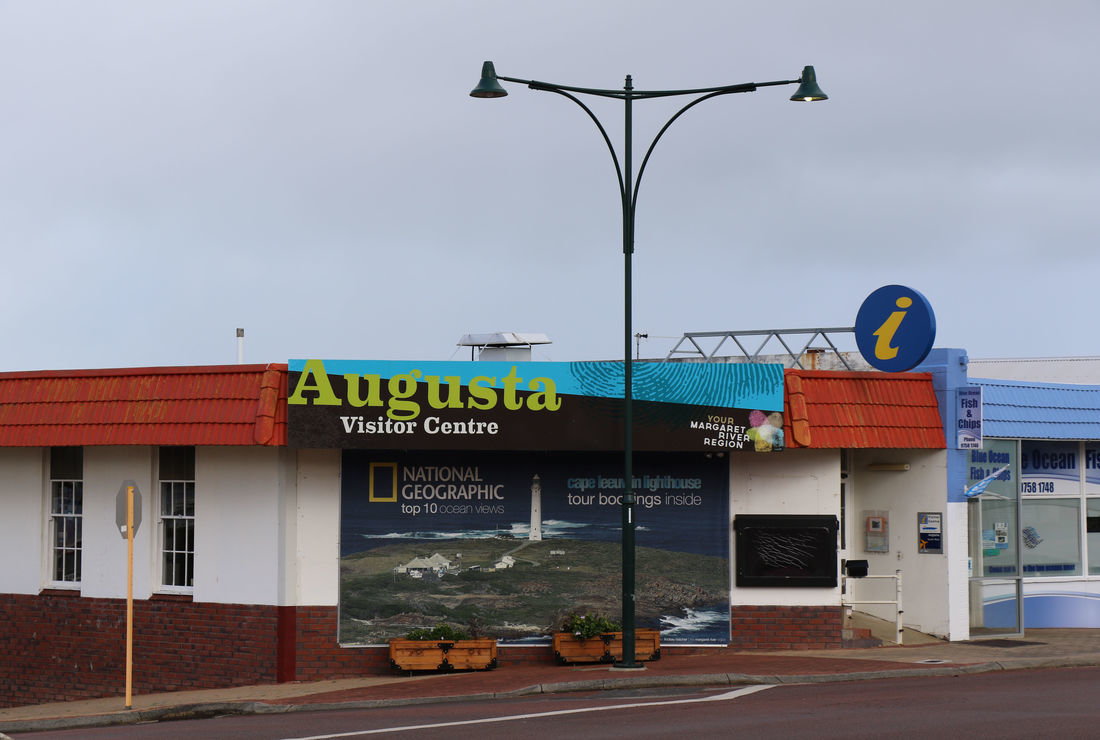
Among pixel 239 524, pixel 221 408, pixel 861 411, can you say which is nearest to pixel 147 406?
pixel 221 408

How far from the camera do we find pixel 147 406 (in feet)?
65.7

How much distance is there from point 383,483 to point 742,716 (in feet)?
25.9

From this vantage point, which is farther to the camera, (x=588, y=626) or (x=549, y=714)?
(x=588, y=626)

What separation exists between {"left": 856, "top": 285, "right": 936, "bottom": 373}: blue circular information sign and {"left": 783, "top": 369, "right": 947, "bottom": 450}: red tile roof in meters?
0.41

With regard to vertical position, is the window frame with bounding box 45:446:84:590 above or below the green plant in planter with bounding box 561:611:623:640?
above

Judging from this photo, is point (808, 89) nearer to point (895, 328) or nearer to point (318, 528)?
point (895, 328)

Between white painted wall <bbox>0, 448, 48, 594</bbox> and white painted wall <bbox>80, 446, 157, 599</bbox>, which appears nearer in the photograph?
white painted wall <bbox>80, 446, 157, 599</bbox>

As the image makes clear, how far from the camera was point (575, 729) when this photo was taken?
1338 cm

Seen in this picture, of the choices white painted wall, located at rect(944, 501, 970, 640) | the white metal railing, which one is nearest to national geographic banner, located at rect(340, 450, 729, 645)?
the white metal railing

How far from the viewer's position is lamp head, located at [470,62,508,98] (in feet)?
58.3

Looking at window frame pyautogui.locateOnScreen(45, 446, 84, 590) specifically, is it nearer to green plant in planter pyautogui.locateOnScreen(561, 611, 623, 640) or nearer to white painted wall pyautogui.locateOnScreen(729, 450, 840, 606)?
green plant in planter pyautogui.locateOnScreen(561, 611, 623, 640)

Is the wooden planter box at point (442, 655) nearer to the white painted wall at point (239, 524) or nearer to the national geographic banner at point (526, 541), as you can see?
the national geographic banner at point (526, 541)

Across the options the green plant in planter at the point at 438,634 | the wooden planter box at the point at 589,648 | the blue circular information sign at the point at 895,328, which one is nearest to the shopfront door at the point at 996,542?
the blue circular information sign at the point at 895,328

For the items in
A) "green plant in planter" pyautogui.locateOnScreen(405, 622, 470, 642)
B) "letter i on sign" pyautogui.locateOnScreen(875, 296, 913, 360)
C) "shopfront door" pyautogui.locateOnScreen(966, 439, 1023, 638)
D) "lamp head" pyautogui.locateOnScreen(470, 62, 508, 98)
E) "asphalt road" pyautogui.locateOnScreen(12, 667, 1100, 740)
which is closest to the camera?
"asphalt road" pyautogui.locateOnScreen(12, 667, 1100, 740)
